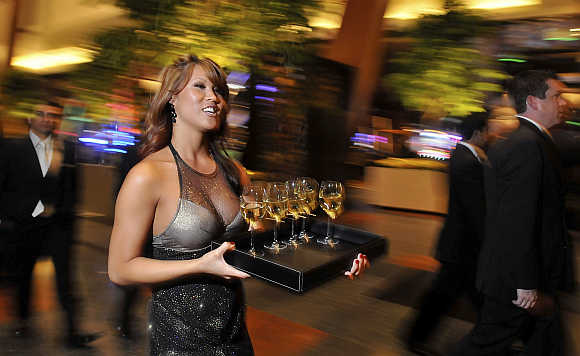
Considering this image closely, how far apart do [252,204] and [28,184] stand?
2.62 meters

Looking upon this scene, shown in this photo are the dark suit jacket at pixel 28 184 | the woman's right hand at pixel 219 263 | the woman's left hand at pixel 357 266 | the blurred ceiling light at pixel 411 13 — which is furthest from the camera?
the dark suit jacket at pixel 28 184

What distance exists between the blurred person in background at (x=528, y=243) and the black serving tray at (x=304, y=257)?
1103mm

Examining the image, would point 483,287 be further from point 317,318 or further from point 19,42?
point 19,42

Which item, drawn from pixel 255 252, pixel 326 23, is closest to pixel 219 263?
pixel 255 252

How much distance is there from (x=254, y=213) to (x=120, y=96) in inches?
73.2

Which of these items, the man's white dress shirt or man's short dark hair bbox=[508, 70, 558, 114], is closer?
man's short dark hair bbox=[508, 70, 558, 114]

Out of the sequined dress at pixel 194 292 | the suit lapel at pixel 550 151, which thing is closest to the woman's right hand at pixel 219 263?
the sequined dress at pixel 194 292

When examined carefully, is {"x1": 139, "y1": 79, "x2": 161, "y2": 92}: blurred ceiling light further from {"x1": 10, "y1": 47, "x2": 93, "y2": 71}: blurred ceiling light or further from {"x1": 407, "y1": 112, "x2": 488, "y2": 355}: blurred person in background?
{"x1": 407, "y1": 112, "x2": 488, "y2": 355}: blurred person in background

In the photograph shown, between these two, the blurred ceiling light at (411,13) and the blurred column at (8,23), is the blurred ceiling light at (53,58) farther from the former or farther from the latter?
the blurred ceiling light at (411,13)

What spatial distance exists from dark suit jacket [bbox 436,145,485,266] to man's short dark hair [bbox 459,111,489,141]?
4.3 inches

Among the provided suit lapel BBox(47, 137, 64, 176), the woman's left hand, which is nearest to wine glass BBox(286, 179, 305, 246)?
the woman's left hand

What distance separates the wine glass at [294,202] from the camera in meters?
1.70

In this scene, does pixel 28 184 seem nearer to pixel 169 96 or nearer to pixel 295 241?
pixel 169 96

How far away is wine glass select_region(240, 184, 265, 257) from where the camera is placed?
5.17 ft
